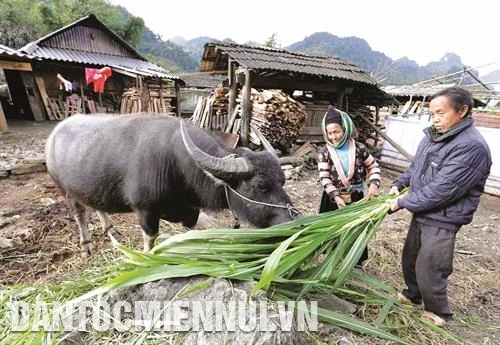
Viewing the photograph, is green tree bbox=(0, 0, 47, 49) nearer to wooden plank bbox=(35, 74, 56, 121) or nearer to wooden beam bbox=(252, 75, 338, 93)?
wooden plank bbox=(35, 74, 56, 121)

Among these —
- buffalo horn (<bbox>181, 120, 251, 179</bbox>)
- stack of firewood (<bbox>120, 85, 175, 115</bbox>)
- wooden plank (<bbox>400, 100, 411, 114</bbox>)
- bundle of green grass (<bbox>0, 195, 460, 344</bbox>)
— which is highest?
buffalo horn (<bbox>181, 120, 251, 179</bbox>)

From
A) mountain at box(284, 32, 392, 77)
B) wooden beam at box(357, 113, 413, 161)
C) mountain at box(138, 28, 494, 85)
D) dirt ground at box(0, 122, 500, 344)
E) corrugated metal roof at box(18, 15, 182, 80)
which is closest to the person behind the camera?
dirt ground at box(0, 122, 500, 344)

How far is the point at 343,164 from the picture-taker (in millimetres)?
2801

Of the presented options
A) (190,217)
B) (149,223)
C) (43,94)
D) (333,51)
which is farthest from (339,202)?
(333,51)

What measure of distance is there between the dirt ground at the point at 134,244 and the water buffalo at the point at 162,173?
1.54 ft

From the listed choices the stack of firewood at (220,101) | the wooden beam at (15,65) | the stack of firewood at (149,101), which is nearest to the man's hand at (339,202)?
the stack of firewood at (220,101)

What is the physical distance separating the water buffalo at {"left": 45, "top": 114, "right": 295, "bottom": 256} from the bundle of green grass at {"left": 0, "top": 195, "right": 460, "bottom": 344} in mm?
336

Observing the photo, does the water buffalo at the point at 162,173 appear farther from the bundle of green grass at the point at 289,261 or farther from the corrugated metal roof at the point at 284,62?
the corrugated metal roof at the point at 284,62

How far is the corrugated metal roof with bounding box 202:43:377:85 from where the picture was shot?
7730 mm

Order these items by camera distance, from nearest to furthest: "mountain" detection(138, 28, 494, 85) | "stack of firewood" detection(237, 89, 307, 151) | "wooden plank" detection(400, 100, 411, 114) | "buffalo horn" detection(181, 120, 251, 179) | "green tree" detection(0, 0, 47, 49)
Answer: "buffalo horn" detection(181, 120, 251, 179), "stack of firewood" detection(237, 89, 307, 151), "wooden plank" detection(400, 100, 411, 114), "green tree" detection(0, 0, 47, 49), "mountain" detection(138, 28, 494, 85)

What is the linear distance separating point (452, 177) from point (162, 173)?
230 centimetres

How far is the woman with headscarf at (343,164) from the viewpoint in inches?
107

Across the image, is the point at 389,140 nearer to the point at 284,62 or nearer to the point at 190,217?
the point at 284,62

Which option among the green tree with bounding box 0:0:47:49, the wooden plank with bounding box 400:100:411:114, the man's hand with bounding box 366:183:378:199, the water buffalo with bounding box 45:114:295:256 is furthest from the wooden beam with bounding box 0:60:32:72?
the wooden plank with bounding box 400:100:411:114
